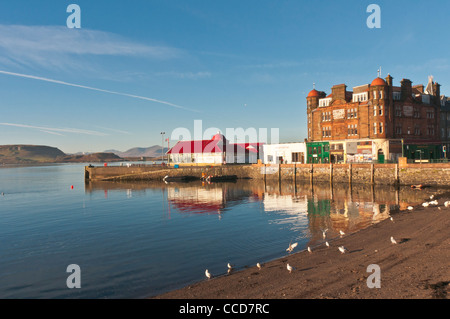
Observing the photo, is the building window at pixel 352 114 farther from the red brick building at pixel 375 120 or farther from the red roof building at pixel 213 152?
the red roof building at pixel 213 152

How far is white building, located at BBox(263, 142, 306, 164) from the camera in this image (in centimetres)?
7879

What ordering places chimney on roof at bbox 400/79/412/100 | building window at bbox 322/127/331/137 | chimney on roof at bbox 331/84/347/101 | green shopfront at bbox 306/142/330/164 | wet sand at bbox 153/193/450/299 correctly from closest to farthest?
wet sand at bbox 153/193/450/299 < chimney on roof at bbox 400/79/412/100 < chimney on roof at bbox 331/84/347/101 < green shopfront at bbox 306/142/330/164 < building window at bbox 322/127/331/137

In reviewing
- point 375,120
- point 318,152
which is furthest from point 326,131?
point 375,120

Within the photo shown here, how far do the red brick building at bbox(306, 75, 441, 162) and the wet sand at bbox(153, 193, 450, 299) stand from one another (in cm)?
4919

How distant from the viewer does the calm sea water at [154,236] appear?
17.1 m

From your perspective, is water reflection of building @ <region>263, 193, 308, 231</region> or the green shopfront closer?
water reflection of building @ <region>263, 193, 308, 231</region>

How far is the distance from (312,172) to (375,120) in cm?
1693

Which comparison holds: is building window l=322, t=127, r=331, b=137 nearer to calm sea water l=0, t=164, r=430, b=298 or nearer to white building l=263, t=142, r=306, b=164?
white building l=263, t=142, r=306, b=164

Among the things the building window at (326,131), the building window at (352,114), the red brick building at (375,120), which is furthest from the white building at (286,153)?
the building window at (352,114)

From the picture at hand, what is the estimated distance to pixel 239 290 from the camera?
13.9 metres

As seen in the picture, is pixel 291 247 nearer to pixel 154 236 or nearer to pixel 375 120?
pixel 154 236

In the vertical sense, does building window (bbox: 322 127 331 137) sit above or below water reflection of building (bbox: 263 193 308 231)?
above

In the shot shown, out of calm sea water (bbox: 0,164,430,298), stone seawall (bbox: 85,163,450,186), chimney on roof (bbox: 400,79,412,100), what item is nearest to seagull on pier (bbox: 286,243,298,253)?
calm sea water (bbox: 0,164,430,298)
